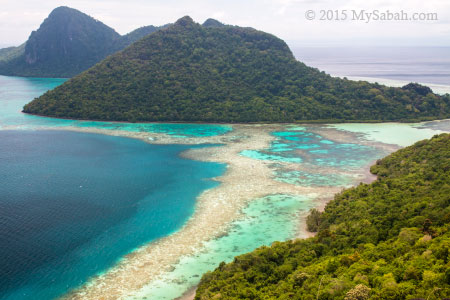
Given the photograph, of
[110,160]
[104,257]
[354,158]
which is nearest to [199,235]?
[104,257]

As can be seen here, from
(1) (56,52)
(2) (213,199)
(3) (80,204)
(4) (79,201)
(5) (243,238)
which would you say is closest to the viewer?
(5) (243,238)

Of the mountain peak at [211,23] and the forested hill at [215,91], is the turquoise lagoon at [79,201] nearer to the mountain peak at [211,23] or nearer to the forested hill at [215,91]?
the forested hill at [215,91]

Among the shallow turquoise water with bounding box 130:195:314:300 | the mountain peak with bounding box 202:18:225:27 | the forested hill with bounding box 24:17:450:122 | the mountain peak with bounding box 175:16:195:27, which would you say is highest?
the mountain peak with bounding box 202:18:225:27

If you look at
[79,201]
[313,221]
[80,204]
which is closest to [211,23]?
[79,201]

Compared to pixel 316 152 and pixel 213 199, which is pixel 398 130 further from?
pixel 213 199

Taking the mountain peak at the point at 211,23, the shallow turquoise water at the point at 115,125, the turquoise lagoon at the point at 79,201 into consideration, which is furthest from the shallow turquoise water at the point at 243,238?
the mountain peak at the point at 211,23

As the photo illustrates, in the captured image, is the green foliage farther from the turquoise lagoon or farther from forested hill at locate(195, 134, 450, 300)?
the turquoise lagoon

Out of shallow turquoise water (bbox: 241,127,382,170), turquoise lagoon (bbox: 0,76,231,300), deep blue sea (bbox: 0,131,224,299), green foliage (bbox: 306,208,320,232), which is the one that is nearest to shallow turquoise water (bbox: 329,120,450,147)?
shallow turquoise water (bbox: 241,127,382,170)
